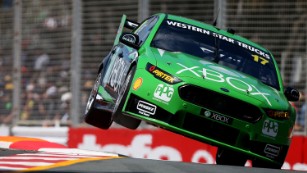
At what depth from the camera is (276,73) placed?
414 inches

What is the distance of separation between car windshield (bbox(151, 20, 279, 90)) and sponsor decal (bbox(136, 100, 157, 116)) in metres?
1.12

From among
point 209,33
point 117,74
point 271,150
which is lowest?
point 271,150

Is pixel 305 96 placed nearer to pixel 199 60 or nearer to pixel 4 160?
pixel 199 60

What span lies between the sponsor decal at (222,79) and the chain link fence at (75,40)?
13.7ft

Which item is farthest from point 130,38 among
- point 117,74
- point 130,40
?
point 117,74

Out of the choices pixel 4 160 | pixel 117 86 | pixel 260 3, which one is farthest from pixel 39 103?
pixel 4 160

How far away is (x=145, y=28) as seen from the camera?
35.5 ft

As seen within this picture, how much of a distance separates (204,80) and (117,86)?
1506 mm

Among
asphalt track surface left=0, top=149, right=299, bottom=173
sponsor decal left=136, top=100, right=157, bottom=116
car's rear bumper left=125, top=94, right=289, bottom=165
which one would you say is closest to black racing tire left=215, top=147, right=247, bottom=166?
car's rear bumper left=125, top=94, right=289, bottom=165

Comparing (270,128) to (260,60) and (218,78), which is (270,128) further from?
(260,60)

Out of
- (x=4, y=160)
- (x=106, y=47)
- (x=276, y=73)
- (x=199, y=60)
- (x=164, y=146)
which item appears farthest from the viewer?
(x=106, y=47)

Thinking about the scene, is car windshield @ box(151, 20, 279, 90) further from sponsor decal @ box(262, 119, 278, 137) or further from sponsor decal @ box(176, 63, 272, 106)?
sponsor decal @ box(262, 119, 278, 137)

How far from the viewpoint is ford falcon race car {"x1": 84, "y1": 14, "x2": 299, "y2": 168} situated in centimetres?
897

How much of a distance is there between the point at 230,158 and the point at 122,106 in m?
1.58
